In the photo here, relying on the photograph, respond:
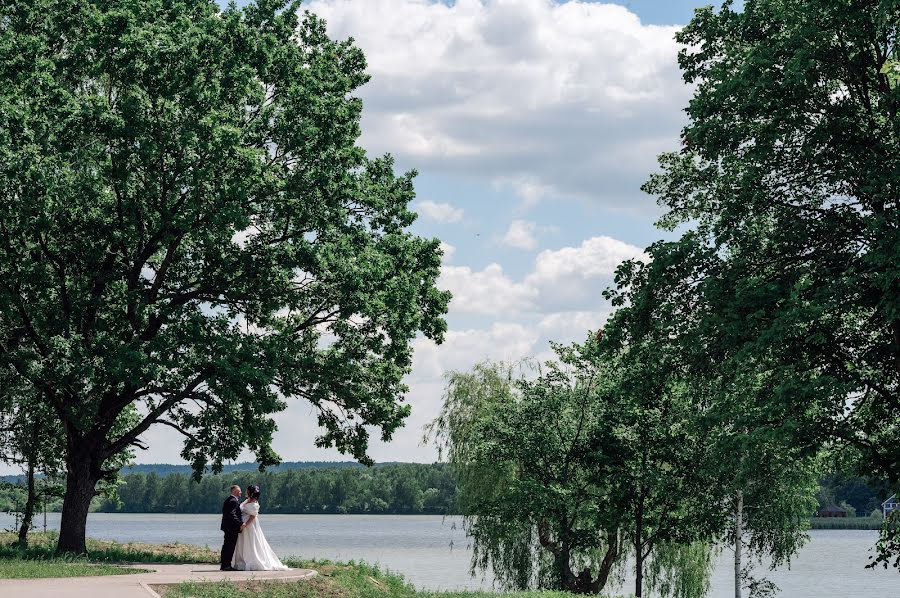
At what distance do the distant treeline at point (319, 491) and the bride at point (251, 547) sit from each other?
112 metres

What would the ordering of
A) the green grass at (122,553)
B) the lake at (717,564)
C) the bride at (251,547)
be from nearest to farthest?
the bride at (251,547)
the green grass at (122,553)
the lake at (717,564)

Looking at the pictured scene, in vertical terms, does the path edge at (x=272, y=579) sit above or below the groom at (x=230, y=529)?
below

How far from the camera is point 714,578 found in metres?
58.0

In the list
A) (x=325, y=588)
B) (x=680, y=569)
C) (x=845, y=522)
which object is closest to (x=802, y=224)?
(x=325, y=588)

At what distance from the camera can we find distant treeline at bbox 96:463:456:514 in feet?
475

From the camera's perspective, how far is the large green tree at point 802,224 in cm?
1938

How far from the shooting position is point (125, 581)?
60.6 feet

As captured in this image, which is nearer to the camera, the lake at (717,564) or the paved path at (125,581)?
the paved path at (125,581)

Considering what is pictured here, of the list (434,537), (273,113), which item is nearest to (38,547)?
(273,113)

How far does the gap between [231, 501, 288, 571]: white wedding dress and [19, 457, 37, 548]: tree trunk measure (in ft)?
31.8

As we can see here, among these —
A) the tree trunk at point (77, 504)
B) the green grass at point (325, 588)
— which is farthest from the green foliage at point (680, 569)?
the tree trunk at point (77, 504)

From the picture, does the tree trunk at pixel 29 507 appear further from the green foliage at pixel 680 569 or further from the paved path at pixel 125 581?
the green foliage at pixel 680 569

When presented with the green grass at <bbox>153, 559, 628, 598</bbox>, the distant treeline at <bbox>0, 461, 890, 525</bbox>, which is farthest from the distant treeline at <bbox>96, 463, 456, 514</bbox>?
the green grass at <bbox>153, 559, 628, 598</bbox>

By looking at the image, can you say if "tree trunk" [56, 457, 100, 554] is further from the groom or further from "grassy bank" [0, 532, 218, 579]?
the groom
